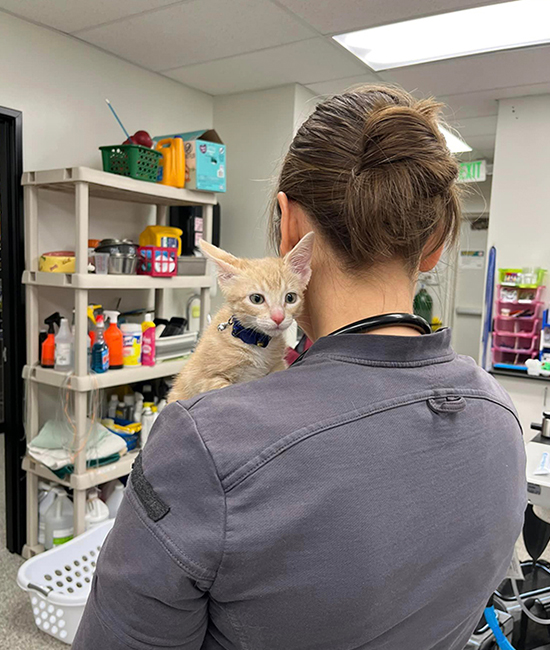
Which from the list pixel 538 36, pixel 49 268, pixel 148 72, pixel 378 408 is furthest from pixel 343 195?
pixel 148 72

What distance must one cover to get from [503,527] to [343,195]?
43 cm

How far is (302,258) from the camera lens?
0.69m

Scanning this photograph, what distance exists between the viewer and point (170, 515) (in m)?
0.48

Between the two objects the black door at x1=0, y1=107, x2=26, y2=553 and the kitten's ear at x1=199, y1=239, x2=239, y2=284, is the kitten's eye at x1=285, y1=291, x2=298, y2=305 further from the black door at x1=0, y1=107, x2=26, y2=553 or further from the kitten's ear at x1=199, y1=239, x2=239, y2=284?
the black door at x1=0, y1=107, x2=26, y2=553

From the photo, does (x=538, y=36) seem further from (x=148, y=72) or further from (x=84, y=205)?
(x=84, y=205)

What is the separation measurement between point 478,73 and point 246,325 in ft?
8.89

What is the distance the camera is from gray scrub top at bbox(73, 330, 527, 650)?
48 cm

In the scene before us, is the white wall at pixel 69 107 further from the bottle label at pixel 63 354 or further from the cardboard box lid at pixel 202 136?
the cardboard box lid at pixel 202 136

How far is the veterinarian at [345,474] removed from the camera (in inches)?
18.9

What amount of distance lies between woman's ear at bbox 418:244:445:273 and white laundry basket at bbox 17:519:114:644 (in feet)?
6.09


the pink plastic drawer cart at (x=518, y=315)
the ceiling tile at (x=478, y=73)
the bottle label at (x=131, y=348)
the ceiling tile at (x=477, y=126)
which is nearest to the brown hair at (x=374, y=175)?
the bottle label at (x=131, y=348)

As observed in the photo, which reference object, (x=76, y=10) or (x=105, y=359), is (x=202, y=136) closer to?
(x=76, y=10)

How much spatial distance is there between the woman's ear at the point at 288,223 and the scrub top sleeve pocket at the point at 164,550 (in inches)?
11.3

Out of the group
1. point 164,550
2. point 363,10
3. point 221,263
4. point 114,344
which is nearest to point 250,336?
point 221,263
